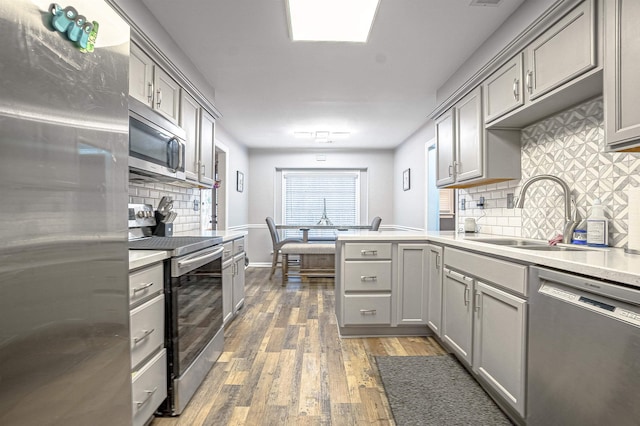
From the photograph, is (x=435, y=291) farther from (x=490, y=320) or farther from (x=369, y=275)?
(x=490, y=320)

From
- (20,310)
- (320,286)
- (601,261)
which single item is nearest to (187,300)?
(20,310)

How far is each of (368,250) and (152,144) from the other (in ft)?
5.78

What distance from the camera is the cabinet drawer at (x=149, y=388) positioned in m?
1.34

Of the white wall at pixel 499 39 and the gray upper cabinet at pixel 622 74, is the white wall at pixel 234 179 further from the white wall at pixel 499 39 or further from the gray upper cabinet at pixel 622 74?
the gray upper cabinet at pixel 622 74

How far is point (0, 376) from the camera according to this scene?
0.59m

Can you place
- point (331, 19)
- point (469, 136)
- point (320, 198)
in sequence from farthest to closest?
point (320, 198) < point (469, 136) < point (331, 19)

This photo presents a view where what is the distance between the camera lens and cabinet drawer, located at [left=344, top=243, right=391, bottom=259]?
269 centimetres

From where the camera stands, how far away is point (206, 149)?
10.6ft

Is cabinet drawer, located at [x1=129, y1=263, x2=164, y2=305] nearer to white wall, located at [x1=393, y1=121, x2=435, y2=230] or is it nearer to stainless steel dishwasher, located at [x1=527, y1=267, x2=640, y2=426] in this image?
stainless steel dishwasher, located at [x1=527, y1=267, x2=640, y2=426]

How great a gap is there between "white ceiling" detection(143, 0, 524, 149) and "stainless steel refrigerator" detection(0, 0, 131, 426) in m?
1.49

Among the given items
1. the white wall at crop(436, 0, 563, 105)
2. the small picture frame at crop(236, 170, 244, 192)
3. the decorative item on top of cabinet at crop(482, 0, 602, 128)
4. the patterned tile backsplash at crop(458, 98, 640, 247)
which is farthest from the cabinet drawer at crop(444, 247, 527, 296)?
the small picture frame at crop(236, 170, 244, 192)

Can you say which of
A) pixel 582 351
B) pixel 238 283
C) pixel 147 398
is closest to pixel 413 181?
pixel 238 283

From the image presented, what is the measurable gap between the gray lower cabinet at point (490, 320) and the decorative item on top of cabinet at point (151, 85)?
2.24 m

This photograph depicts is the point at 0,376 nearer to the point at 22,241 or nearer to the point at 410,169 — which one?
the point at 22,241
